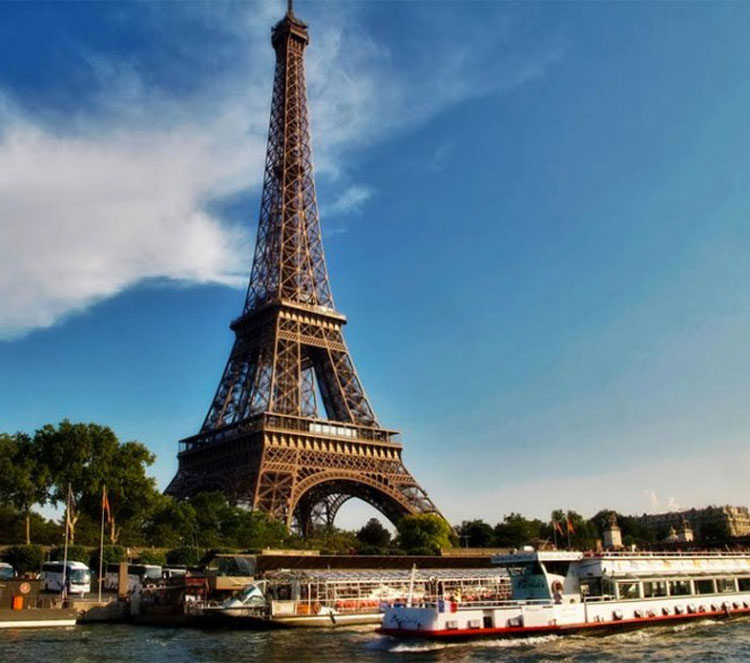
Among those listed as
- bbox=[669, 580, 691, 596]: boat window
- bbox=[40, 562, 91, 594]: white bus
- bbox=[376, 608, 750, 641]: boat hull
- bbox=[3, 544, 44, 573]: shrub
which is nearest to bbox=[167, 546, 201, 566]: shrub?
bbox=[3, 544, 44, 573]: shrub

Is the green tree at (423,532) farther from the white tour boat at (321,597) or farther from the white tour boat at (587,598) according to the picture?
the white tour boat at (587,598)

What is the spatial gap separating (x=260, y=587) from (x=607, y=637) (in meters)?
19.4

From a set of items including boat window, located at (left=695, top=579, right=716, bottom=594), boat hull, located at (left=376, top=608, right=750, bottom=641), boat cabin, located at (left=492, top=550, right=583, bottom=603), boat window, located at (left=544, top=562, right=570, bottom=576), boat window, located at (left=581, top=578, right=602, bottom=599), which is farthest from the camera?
boat window, located at (left=695, top=579, right=716, bottom=594)

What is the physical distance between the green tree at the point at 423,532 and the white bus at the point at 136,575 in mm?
24981

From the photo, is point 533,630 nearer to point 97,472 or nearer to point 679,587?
point 679,587

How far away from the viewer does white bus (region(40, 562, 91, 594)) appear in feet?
161

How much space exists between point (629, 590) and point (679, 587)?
14.9 feet

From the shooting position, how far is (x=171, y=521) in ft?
219

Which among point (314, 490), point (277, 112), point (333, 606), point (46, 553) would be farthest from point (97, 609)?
point (277, 112)

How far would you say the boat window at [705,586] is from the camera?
43812 mm

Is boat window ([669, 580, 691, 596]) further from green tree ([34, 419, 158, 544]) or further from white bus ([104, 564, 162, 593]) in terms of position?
green tree ([34, 419, 158, 544])

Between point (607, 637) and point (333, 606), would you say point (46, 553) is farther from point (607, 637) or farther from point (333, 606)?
point (607, 637)

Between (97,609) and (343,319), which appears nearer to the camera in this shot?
(97,609)

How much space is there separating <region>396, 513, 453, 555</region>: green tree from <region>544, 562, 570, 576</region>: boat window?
33.2m
